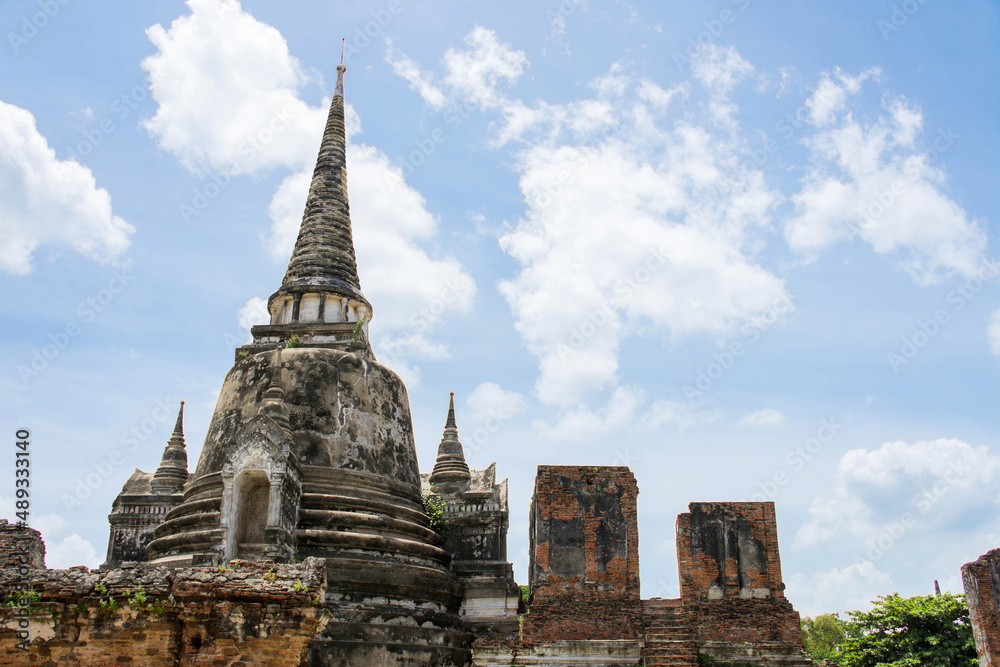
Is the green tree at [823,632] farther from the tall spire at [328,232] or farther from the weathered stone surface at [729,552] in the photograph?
the tall spire at [328,232]

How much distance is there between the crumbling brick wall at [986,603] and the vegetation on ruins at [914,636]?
234 cm

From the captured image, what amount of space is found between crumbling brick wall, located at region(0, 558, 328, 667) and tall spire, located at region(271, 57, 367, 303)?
36.5 feet

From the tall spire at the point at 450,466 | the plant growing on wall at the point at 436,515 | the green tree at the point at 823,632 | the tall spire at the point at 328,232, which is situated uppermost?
the tall spire at the point at 328,232

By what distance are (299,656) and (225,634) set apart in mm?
811

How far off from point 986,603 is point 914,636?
390 centimetres

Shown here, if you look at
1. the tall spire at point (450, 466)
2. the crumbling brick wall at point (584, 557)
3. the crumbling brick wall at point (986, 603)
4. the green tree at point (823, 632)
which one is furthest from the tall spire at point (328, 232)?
the green tree at point (823, 632)

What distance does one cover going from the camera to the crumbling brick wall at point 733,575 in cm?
1515

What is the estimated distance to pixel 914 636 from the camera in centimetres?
2141

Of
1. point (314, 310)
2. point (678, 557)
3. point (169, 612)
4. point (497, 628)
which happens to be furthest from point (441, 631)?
point (314, 310)

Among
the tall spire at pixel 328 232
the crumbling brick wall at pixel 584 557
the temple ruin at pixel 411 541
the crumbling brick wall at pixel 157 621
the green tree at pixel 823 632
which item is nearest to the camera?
the crumbling brick wall at pixel 157 621

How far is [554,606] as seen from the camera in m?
15.2

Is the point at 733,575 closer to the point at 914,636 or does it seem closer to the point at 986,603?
the point at 986,603

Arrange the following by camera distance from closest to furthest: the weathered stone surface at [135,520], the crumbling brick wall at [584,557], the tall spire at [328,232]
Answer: the crumbling brick wall at [584,557] < the tall spire at [328,232] < the weathered stone surface at [135,520]

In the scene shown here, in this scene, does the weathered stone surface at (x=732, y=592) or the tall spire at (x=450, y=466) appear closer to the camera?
the weathered stone surface at (x=732, y=592)
